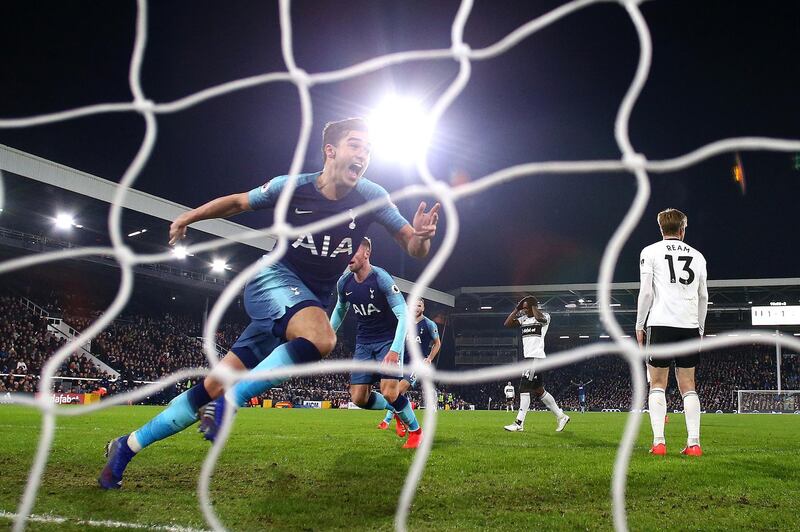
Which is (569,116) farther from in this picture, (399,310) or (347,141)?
(347,141)

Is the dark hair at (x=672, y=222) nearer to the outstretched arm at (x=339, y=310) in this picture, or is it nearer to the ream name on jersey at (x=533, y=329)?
the outstretched arm at (x=339, y=310)

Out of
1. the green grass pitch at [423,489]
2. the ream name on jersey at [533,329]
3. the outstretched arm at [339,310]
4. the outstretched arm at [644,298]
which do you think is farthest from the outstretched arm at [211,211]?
the ream name on jersey at [533,329]

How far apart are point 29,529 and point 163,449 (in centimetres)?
293

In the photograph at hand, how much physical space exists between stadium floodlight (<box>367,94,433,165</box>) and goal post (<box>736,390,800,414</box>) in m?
17.2

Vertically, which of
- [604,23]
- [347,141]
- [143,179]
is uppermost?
[604,23]

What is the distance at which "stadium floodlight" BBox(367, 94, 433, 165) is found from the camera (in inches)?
732

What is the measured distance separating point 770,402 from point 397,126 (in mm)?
19324

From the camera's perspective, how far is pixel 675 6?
58.7 ft

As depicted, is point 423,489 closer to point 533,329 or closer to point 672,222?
point 672,222

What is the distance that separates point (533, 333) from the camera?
8914 millimetres

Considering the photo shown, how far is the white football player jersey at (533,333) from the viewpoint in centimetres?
887

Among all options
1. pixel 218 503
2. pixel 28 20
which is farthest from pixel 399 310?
pixel 28 20

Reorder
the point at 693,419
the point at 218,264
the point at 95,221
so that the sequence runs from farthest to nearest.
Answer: the point at 218,264 < the point at 95,221 < the point at 693,419

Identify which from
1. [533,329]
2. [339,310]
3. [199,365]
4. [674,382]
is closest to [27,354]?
[199,365]
